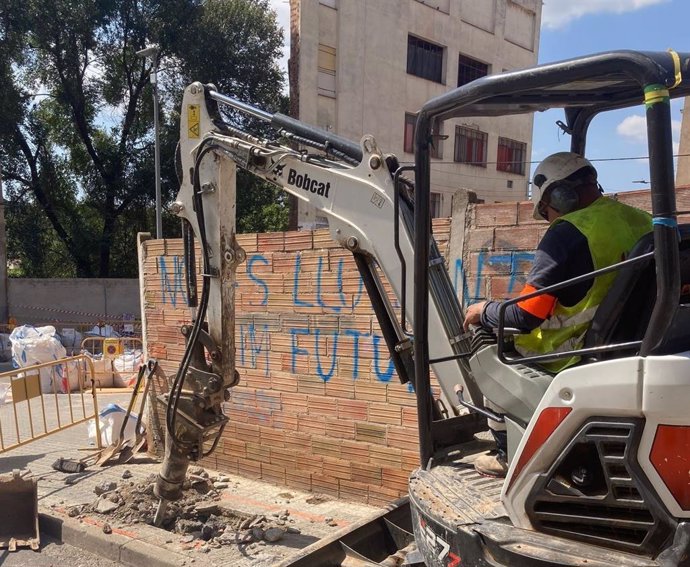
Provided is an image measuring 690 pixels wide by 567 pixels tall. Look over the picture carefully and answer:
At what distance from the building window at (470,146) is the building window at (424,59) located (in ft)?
8.54

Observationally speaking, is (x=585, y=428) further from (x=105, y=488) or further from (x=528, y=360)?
(x=105, y=488)

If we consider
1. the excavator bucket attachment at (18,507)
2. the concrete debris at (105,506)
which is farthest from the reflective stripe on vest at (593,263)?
the excavator bucket attachment at (18,507)

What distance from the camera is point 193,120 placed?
169 inches

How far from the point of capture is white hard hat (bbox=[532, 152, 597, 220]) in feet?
9.02

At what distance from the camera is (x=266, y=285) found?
6383mm

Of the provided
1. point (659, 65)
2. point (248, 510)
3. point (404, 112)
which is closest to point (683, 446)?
point (659, 65)

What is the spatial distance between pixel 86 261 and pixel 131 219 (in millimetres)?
2435

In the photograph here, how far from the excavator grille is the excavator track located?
0.83m

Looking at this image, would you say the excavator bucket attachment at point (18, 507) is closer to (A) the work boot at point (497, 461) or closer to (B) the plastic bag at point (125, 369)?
(A) the work boot at point (497, 461)

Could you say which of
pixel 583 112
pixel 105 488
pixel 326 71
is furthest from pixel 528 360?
Answer: pixel 326 71

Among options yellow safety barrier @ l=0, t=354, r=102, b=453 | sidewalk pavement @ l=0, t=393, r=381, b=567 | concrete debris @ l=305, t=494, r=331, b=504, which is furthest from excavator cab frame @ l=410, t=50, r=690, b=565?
yellow safety barrier @ l=0, t=354, r=102, b=453

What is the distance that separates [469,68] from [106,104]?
51.7ft

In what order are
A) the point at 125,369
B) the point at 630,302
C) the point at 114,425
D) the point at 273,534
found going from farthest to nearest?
the point at 125,369
the point at 114,425
the point at 273,534
the point at 630,302

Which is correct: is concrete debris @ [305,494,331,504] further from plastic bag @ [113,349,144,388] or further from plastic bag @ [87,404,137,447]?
plastic bag @ [113,349,144,388]
